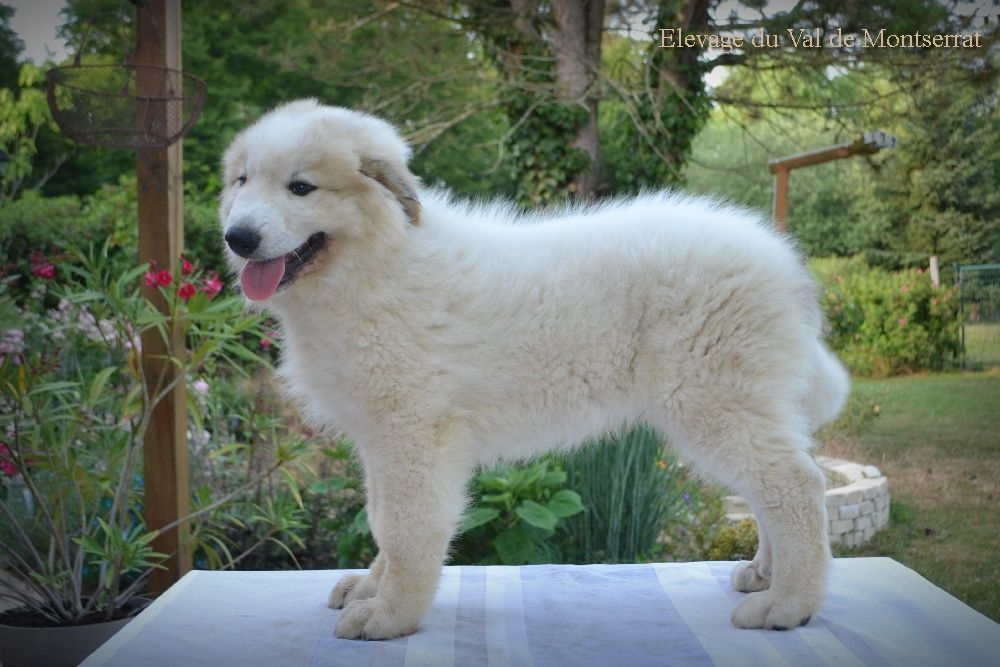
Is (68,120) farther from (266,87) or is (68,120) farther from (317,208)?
(266,87)

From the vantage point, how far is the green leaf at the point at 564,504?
4.14m

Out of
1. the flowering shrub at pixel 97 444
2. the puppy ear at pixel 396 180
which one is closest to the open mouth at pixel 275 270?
the puppy ear at pixel 396 180

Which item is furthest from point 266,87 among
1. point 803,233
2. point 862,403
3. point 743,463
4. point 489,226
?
point 743,463

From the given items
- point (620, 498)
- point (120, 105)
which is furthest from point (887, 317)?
point (120, 105)

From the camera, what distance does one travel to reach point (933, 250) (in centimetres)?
477

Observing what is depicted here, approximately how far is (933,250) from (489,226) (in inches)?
119

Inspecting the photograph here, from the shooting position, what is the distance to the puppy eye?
8.06 feet

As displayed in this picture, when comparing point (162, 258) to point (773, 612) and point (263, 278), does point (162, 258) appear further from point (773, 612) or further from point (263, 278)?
point (773, 612)

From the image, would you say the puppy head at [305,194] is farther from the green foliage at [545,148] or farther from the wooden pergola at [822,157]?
the green foliage at [545,148]

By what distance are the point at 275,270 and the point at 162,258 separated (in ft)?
5.27

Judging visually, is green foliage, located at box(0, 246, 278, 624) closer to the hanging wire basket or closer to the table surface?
the hanging wire basket

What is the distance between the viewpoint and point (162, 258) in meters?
3.84

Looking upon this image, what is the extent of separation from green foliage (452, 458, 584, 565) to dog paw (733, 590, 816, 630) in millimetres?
1360

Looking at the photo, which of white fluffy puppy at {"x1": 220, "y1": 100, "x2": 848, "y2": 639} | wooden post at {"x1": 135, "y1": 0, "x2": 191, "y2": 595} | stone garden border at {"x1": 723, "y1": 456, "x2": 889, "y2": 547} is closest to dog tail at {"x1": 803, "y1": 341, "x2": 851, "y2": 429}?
white fluffy puppy at {"x1": 220, "y1": 100, "x2": 848, "y2": 639}
